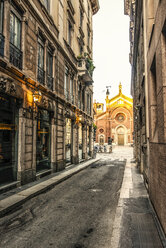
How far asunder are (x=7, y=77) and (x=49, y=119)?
4.98 metres

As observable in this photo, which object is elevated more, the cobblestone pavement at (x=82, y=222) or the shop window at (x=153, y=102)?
the shop window at (x=153, y=102)

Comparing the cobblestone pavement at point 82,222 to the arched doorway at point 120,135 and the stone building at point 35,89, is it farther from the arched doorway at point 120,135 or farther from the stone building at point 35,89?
the arched doorway at point 120,135

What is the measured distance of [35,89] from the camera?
380 inches

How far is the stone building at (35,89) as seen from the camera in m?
7.71

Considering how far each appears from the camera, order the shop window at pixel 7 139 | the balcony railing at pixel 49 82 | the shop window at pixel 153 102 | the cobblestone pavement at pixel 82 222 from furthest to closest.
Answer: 1. the balcony railing at pixel 49 82
2. the shop window at pixel 7 139
3. the shop window at pixel 153 102
4. the cobblestone pavement at pixel 82 222

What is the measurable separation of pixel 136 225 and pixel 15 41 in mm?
8306

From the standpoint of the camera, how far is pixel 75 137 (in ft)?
55.5

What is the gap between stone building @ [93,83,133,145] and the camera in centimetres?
5541

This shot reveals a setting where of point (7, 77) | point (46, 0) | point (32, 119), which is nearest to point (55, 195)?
point (32, 119)

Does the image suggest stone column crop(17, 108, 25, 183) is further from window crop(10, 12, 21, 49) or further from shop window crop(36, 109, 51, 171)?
window crop(10, 12, 21, 49)

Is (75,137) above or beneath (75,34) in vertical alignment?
beneath

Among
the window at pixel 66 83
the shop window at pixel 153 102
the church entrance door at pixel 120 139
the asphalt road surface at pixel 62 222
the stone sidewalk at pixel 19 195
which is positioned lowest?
the asphalt road surface at pixel 62 222

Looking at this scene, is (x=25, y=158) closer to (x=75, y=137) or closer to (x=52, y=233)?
(x=52, y=233)

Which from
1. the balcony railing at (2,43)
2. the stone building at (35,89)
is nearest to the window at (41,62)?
the stone building at (35,89)
